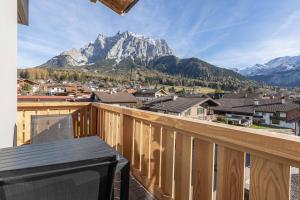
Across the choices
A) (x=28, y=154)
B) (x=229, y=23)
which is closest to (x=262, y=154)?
(x=28, y=154)

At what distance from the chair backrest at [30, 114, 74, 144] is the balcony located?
703mm

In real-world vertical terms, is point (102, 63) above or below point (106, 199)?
above

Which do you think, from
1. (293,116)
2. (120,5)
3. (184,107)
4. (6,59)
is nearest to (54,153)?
(6,59)

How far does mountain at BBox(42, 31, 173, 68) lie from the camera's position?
70125mm

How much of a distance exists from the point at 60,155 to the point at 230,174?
105 cm

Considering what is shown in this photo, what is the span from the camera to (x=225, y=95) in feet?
126

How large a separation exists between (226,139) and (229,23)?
47951 millimetres

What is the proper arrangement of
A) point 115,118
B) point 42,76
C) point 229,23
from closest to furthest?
point 115,118 → point 42,76 → point 229,23

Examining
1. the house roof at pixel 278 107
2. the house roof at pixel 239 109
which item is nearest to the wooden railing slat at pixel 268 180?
the house roof at pixel 239 109

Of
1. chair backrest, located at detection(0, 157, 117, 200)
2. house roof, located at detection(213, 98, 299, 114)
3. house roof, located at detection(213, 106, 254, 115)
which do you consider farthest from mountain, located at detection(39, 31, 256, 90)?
chair backrest, located at detection(0, 157, 117, 200)

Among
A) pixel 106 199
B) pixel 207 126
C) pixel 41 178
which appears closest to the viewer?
pixel 41 178

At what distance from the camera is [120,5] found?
2.99 metres

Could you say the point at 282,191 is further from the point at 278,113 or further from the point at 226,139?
the point at 278,113

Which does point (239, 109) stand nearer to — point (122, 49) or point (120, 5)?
point (120, 5)
